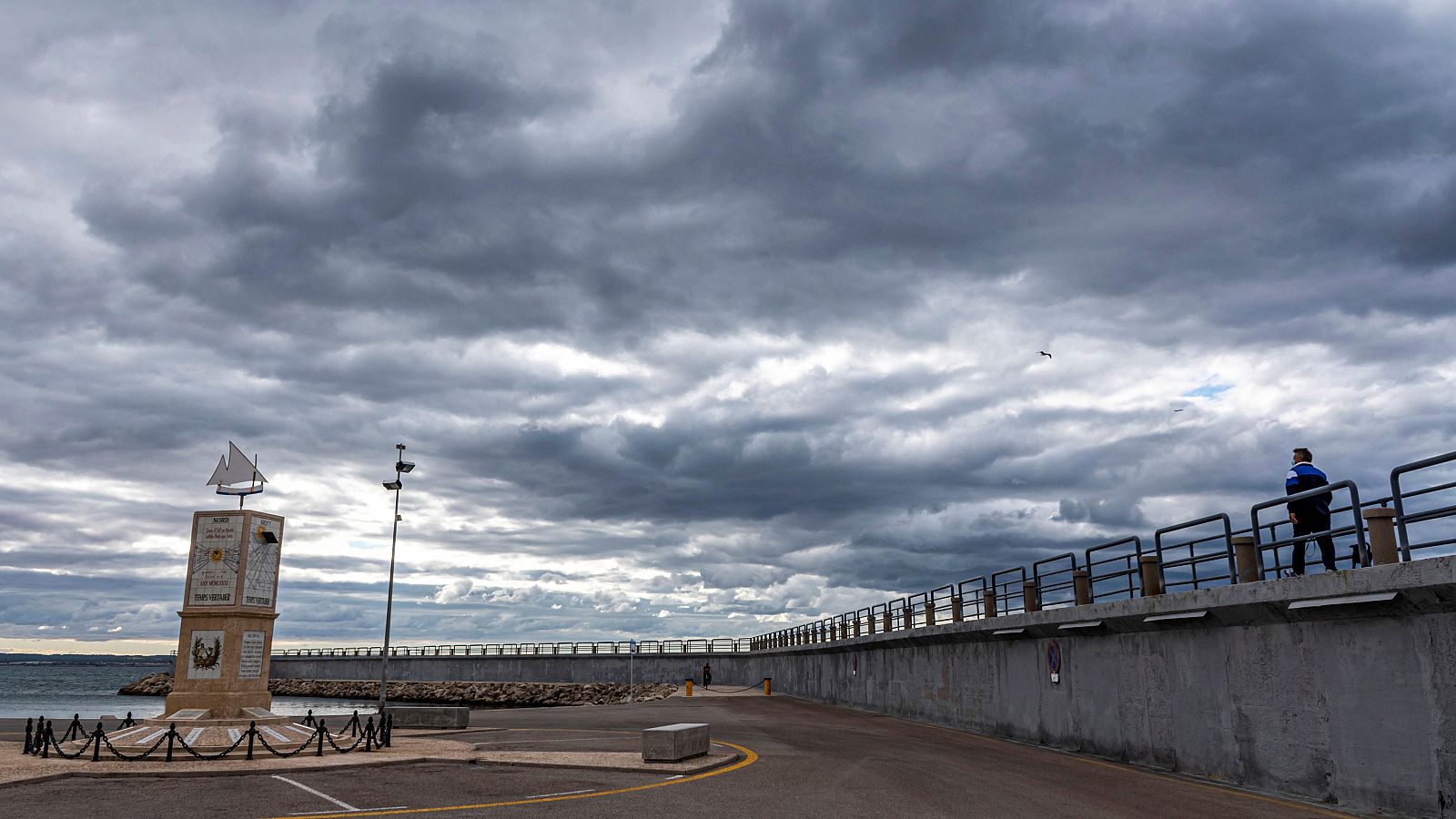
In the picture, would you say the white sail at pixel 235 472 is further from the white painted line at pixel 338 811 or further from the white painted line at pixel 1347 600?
the white painted line at pixel 1347 600

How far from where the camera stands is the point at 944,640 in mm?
30062

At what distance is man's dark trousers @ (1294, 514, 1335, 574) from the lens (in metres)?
13.7

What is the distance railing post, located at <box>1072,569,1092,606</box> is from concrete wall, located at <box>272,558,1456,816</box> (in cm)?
51

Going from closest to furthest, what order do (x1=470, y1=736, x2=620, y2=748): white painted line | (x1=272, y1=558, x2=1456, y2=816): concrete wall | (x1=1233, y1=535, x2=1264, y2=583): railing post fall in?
(x1=272, y1=558, x2=1456, y2=816): concrete wall → (x1=1233, y1=535, x2=1264, y2=583): railing post → (x1=470, y1=736, x2=620, y2=748): white painted line

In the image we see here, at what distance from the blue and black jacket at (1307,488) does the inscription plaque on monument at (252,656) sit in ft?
72.6

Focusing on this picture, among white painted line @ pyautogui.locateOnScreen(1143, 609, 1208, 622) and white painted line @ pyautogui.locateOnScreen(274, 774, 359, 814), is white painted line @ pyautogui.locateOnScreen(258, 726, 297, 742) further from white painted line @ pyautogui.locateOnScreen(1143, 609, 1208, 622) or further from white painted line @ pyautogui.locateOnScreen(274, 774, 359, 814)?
white painted line @ pyautogui.locateOnScreen(1143, 609, 1208, 622)

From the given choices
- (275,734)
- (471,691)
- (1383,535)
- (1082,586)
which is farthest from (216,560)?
(471,691)

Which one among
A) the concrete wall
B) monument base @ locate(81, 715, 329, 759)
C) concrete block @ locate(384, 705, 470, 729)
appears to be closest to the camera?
the concrete wall

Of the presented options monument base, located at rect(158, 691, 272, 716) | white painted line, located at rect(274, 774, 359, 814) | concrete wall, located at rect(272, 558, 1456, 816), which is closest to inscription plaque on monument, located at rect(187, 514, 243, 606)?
monument base, located at rect(158, 691, 272, 716)

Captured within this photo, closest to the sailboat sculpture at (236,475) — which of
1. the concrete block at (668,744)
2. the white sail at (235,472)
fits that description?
the white sail at (235,472)

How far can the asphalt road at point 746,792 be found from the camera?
12.4m

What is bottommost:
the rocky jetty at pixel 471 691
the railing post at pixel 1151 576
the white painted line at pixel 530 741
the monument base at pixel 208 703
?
the rocky jetty at pixel 471 691

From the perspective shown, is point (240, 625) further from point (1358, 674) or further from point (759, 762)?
point (1358, 674)

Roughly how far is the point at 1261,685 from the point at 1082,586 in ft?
21.2
